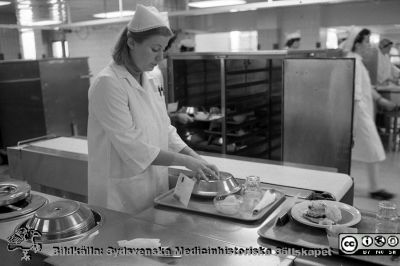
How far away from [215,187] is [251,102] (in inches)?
120

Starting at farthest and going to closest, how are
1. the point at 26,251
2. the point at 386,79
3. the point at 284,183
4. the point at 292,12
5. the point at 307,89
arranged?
the point at 292,12, the point at 386,79, the point at 307,89, the point at 284,183, the point at 26,251

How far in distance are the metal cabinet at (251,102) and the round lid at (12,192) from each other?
2.11m

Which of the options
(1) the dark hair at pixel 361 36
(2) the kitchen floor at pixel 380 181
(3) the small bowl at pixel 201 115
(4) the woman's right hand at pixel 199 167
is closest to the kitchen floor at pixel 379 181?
(2) the kitchen floor at pixel 380 181

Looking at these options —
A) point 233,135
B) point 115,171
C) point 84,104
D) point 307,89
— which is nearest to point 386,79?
point 233,135

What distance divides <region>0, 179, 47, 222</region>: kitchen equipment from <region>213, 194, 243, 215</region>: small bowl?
→ 29.2 inches

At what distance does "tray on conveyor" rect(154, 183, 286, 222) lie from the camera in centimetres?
144

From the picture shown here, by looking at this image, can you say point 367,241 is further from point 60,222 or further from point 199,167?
point 60,222

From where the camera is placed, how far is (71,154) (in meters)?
2.63

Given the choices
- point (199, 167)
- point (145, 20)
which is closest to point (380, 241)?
point (199, 167)

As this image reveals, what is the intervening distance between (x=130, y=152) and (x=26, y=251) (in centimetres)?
55

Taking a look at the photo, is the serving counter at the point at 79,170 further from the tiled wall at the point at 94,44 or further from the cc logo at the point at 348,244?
the tiled wall at the point at 94,44

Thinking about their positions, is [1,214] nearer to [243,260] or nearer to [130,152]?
[130,152]

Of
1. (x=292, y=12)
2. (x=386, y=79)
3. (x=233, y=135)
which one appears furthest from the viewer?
(x=292, y=12)

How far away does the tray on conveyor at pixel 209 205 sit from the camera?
1442 mm
